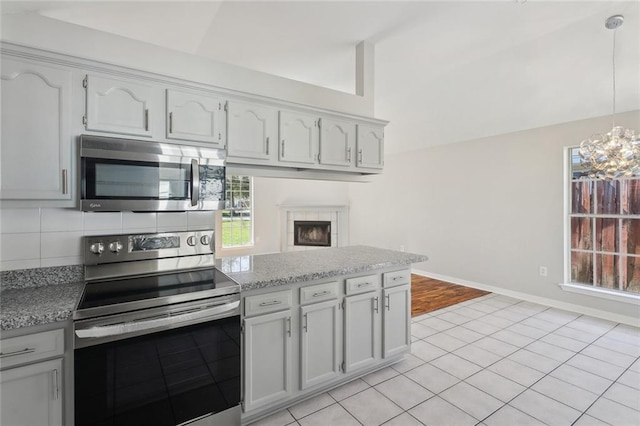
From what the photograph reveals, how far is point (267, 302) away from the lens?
6.31 feet

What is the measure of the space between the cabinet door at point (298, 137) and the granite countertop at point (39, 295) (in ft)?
5.31

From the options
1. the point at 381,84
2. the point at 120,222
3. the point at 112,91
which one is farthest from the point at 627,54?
the point at 120,222

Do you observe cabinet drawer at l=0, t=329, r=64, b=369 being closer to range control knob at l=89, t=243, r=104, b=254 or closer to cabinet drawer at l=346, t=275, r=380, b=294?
range control knob at l=89, t=243, r=104, b=254

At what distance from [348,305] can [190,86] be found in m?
1.94

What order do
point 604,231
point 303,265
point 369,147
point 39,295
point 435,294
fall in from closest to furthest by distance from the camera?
point 39,295 → point 303,265 → point 369,147 → point 604,231 → point 435,294

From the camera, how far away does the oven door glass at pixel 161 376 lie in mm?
1427

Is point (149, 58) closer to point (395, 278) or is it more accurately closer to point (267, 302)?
point (267, 302)

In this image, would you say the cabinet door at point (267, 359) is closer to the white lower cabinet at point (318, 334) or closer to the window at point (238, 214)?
the white lower cabinet at point (318, 334)

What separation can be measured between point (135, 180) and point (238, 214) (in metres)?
4.89

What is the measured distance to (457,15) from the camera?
2.62m

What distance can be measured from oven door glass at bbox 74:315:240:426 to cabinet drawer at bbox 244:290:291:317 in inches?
4.5

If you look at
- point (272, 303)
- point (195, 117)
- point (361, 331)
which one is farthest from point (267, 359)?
point (195, 117)

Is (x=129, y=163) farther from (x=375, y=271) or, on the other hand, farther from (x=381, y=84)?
(x=381, y=84)

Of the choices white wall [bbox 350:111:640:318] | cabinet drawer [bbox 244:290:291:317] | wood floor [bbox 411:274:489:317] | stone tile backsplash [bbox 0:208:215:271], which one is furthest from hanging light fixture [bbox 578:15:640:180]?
stone tile backsplash [bbox 0:208:215:271]
